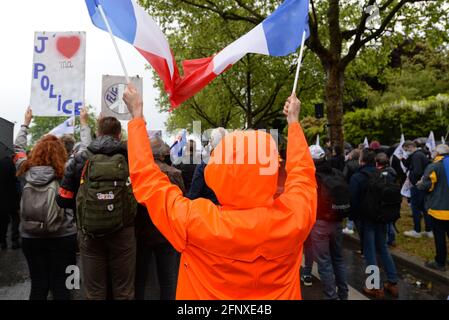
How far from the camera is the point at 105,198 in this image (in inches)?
131

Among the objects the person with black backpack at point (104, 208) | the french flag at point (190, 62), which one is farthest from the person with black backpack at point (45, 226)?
the french flag at point (190, 62)

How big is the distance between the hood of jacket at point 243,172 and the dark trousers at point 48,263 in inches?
102

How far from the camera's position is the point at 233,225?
172 cm

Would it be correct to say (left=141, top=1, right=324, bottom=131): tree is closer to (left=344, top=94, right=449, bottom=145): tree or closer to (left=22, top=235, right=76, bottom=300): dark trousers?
(left=344, top=94, right=449, bottom=145): tree

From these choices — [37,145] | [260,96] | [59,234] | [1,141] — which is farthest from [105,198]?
[260,96]

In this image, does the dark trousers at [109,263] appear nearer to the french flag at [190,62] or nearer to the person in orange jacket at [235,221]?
the french flag at [190,62]

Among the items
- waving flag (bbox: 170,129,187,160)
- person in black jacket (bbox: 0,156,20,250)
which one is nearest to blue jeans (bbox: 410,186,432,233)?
waving flag (bbox: 170,129,187,160)

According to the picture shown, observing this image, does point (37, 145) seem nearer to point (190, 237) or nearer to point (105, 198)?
point (105, 198)

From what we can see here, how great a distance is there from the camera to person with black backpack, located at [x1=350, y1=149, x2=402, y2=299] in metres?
5.14

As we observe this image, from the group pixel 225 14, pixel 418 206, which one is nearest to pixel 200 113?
pixel 225 14

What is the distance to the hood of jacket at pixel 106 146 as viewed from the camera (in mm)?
3418

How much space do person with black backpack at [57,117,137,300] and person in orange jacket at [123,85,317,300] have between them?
1.53 metres
